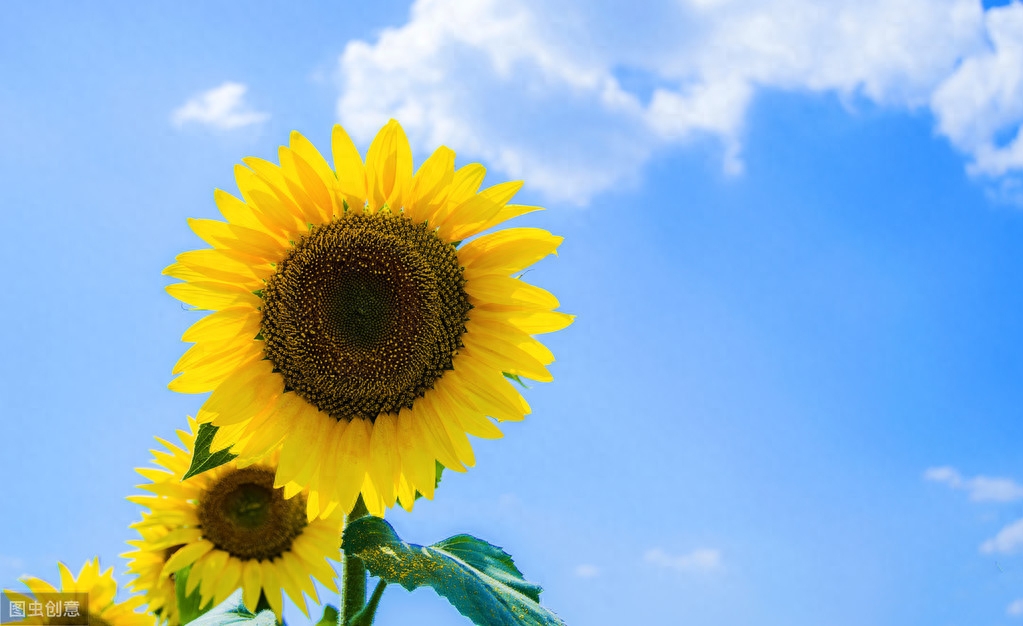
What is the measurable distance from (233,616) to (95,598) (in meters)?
1.74

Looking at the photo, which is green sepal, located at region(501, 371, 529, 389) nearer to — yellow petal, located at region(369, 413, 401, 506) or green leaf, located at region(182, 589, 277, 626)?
yellow petal, located at region(369, 413, 401, 506)

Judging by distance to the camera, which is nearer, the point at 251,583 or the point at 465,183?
the point at 465,183

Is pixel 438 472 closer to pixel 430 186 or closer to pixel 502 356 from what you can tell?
pixel 502 356

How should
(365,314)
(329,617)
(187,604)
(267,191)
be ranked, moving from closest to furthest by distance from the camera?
1. (267,191)
2. (365,314)
3. (329,617)
4. (187,604)

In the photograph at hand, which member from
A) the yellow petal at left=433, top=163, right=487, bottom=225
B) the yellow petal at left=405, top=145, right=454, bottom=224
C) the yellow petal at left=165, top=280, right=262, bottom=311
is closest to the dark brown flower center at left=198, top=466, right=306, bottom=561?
the yellow petal at left=165, top=280, right=262, bottom=311

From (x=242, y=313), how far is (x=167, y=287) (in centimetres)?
34

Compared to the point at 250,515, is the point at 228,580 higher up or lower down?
lower down

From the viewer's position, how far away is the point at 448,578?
3562mm

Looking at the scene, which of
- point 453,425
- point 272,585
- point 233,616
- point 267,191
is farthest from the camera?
point 272,585

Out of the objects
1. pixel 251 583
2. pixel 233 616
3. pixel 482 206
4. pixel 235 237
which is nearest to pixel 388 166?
pixel 482 206

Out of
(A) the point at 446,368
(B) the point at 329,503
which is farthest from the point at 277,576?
(A) the point at 446,368

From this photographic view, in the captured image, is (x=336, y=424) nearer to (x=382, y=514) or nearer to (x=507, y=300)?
(x=382, y=514)

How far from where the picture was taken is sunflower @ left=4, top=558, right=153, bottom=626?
568 cm

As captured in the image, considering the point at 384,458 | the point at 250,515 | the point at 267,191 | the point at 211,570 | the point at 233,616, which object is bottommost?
the point at 233,616
